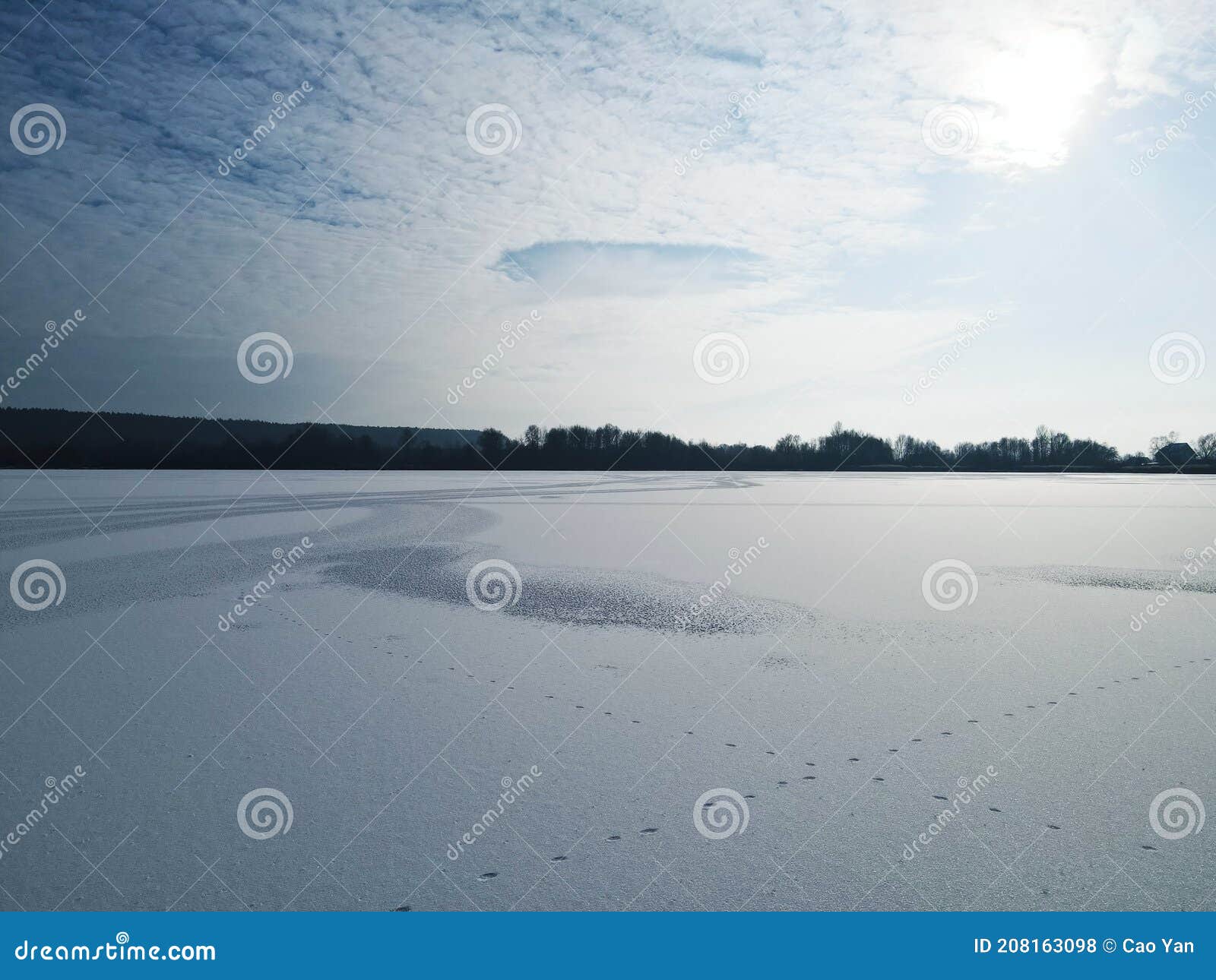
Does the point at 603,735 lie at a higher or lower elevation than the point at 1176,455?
lower

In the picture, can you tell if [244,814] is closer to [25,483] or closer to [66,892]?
[66,892]

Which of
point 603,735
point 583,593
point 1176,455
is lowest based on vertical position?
point 603,735

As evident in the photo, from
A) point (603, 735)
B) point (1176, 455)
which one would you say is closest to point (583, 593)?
point (603, 735)

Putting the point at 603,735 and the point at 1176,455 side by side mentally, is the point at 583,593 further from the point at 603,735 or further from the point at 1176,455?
the point at 1176,455

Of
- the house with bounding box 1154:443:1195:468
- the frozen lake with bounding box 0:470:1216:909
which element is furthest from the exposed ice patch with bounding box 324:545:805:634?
the house with bounding box 1154:443:1195:468

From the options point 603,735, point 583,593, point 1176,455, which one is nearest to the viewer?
point 603,735

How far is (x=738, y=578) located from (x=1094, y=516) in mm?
11701

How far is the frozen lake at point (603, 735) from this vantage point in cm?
259

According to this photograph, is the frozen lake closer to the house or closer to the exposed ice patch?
the exposed ice patch

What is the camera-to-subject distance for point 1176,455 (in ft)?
245

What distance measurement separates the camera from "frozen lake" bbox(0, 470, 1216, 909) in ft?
8.51

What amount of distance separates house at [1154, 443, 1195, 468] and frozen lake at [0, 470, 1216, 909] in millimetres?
80500

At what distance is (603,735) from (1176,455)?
301 ft

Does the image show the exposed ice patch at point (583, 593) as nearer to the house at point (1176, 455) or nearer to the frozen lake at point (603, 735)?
the frozen lake at point (603, 735)
